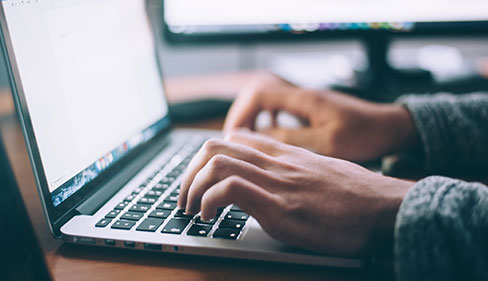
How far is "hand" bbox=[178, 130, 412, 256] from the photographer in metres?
0.35

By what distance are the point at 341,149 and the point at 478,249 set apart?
28 cm

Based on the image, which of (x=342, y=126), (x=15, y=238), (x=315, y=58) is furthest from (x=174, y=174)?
(x=315, y=58)

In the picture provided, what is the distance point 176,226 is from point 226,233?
5 centimetres

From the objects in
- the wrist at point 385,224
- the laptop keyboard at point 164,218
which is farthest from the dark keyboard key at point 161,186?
the wrist at point 385,224

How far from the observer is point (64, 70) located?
449mm

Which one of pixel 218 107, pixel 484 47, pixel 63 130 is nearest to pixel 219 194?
pixel 63 130

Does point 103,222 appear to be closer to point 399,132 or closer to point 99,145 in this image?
point 99,145

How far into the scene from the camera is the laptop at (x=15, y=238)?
42 centimetres

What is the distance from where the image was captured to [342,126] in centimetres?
60

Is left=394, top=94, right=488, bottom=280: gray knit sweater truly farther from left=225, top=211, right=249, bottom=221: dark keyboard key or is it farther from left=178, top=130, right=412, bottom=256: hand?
left=225, top=211, right=249, bottom=221: dark keyboard key

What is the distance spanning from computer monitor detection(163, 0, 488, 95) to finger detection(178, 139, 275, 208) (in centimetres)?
49

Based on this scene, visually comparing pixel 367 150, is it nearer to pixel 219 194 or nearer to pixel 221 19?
pixel 219 194

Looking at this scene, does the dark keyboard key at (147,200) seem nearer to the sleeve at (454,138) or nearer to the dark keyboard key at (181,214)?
the dark keyboard key at (181,214)

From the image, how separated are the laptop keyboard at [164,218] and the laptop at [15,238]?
7 cm
